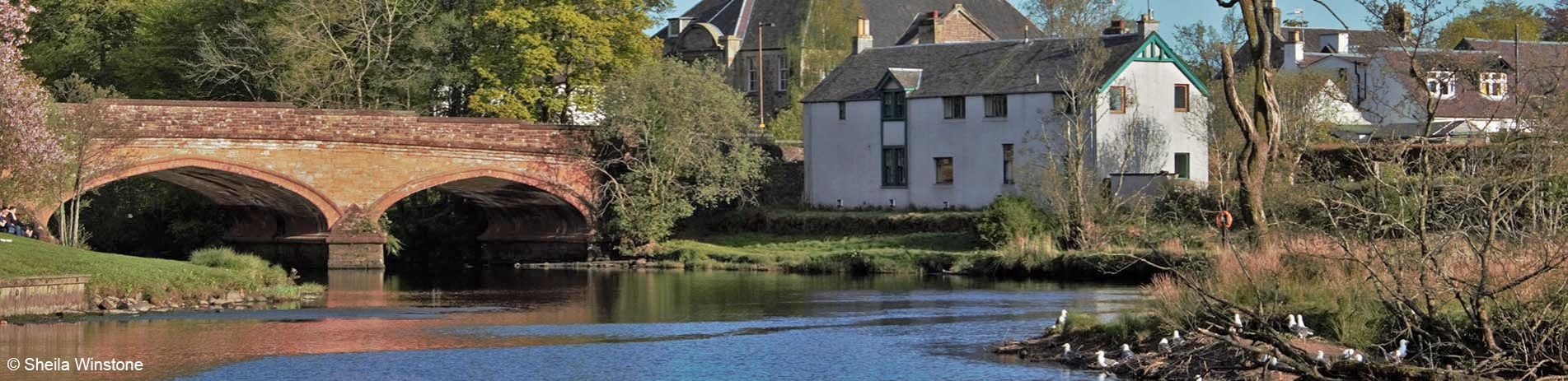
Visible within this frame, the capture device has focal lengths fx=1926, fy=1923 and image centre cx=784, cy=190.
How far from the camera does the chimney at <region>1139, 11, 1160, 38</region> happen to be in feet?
156

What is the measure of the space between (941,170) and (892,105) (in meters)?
2.22

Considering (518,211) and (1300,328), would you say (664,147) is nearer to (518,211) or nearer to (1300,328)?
(518,211)

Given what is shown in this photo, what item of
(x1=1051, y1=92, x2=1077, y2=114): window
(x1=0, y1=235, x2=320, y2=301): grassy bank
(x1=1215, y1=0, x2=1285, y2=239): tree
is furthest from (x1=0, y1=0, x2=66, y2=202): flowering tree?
(x1=1051, y1=92, x2=1077, y2=114): window

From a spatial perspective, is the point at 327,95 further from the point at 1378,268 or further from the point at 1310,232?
the point at 1378,268

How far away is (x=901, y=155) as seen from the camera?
5147 cm

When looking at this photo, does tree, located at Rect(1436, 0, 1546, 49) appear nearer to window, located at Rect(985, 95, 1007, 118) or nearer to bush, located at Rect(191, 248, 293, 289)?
window, located at Rect(985, 95, 1007, 118)

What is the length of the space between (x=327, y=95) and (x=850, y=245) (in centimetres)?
1479

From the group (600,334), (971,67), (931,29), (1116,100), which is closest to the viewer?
(600,334)

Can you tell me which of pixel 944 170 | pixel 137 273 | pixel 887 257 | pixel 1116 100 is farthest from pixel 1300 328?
pixel 944 170

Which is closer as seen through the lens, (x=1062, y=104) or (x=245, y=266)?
(x=245, y=266)

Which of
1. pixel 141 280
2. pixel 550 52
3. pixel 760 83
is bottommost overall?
pixel 141 280

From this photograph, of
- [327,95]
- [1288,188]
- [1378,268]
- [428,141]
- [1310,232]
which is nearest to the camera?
[1378,268]

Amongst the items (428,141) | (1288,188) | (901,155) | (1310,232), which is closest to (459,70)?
(428,141)

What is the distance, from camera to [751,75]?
253ft
